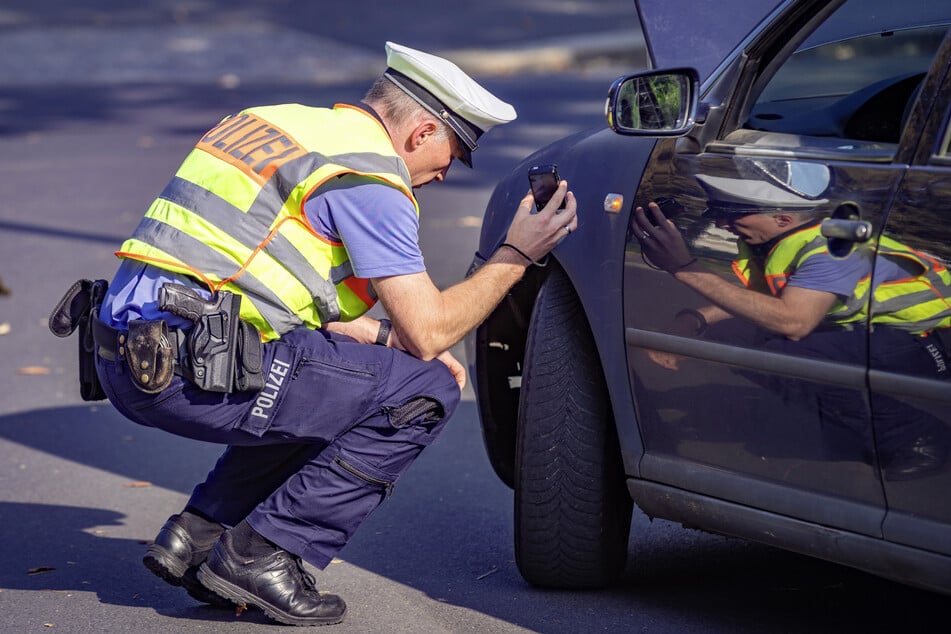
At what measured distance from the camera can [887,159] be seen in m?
2.76

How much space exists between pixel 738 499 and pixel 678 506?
8.0 inches

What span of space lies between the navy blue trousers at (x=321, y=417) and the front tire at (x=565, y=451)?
23cm

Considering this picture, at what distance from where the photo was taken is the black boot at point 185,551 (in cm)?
348

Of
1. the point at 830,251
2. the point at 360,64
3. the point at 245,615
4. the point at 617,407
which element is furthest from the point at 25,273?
the point at 360,64

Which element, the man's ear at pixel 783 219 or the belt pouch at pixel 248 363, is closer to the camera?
the man's ear at pixel 783 219

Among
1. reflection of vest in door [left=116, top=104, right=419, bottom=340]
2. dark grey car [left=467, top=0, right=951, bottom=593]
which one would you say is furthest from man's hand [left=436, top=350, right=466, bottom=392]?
reflection of vest in door [left=116, top=104, right=419, bottom=340]

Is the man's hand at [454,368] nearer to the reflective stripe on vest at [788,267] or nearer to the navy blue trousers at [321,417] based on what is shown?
the navy blue trousers at [321,417]

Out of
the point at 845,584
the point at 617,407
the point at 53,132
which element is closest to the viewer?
the point at 617,407

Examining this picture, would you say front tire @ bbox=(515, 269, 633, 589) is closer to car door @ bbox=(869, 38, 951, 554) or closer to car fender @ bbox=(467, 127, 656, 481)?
car fender @ bbox=(467, 127, 656, 481)

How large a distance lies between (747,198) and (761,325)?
0.91 feet

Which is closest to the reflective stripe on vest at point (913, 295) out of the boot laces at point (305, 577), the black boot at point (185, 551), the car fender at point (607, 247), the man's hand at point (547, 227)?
the car fender at point (607, 247)

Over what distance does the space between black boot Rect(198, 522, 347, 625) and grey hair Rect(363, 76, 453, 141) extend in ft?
3.53

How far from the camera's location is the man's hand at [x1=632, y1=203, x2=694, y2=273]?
3.11m

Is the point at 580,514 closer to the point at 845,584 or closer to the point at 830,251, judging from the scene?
the point at 845,584
